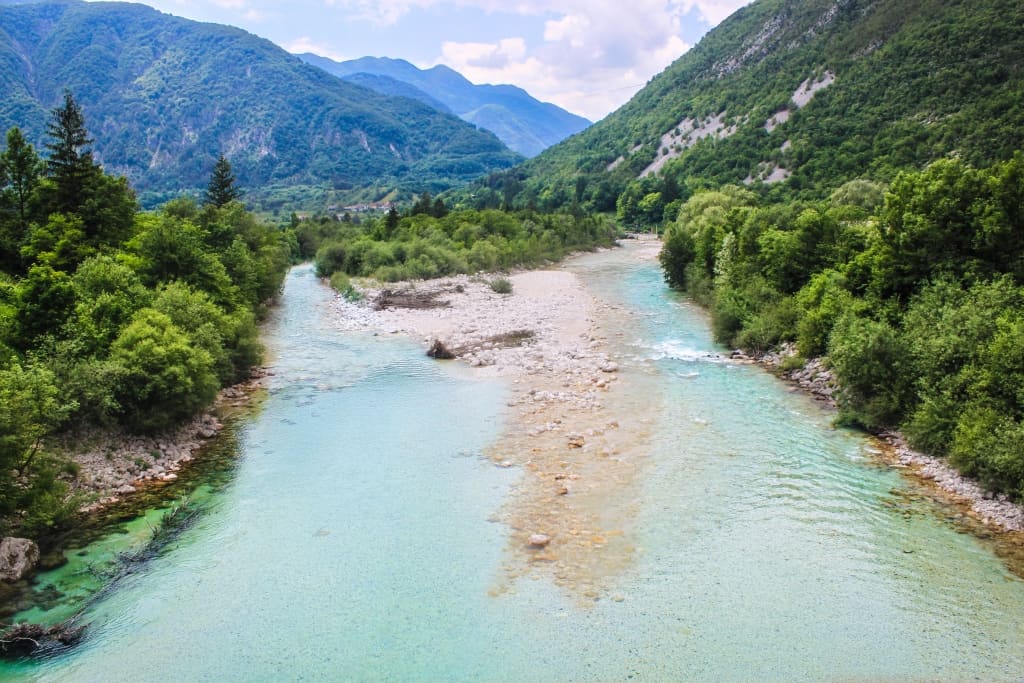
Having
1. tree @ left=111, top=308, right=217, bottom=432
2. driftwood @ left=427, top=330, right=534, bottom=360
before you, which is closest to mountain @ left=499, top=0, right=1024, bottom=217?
driftwood @ left=427, top=330, right=534, bottom=360

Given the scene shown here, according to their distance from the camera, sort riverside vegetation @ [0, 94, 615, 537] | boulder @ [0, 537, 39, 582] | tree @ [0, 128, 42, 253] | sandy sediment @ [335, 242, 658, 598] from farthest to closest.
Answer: tree @ [0, 128, 42, 253]
riverside vegetation @ [0, 94, 615, 537]
sandy sediment @ [335, 242, 658, 598]
boulder @ [0, 537, 39, 582]

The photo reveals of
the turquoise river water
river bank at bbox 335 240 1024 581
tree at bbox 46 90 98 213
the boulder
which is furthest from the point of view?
tree at bbox 46 90 98 213

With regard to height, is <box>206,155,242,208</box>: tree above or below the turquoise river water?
above

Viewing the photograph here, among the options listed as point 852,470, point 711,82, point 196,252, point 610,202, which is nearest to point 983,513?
point 852,470

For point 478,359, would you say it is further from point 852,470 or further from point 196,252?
point 852,470

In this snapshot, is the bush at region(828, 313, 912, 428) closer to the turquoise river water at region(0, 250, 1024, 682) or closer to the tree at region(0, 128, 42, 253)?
the turquoise river water at region(0, 250, 1024, 682)

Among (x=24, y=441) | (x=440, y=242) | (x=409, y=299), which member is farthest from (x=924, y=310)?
(x=440, y=242)
